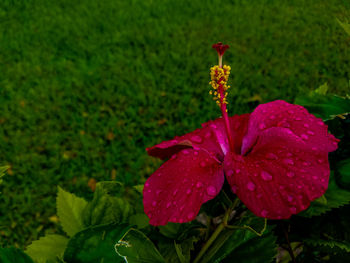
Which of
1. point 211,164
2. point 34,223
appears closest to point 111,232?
point 211,164

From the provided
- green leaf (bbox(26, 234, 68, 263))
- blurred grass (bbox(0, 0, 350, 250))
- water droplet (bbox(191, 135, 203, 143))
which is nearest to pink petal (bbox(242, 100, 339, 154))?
water droplet (bbox(191, 135, 203, 143))

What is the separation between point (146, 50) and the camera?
15.0ft

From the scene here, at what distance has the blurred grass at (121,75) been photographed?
3232 millimetres

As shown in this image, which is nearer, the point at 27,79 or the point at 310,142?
the point at 310,142

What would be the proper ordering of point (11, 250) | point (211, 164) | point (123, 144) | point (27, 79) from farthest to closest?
1. point (27, 79)
2. point (123, 144)
3. point (211, 164)
4. point (11, 250)

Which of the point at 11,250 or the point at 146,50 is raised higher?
the point at 11,250

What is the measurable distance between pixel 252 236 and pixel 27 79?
152 inches

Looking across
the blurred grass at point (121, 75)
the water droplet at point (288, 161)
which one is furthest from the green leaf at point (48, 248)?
the blurred grass at point (121, 75)

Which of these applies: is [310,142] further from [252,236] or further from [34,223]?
[34,223]

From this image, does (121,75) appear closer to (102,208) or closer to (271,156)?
(102,208)

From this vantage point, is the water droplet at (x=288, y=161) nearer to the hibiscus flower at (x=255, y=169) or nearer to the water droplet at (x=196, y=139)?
the hibiscus flower at (x=255, y=169)

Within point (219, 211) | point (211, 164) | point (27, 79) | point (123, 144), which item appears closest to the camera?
point (211, 164)

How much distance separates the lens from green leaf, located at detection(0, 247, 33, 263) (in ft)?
2.18

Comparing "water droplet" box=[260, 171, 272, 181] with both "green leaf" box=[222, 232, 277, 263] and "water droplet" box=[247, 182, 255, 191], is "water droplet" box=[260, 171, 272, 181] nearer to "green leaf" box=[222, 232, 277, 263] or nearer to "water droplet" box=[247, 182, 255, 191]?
"water droplet" box=[247, 182, 255, 191]
